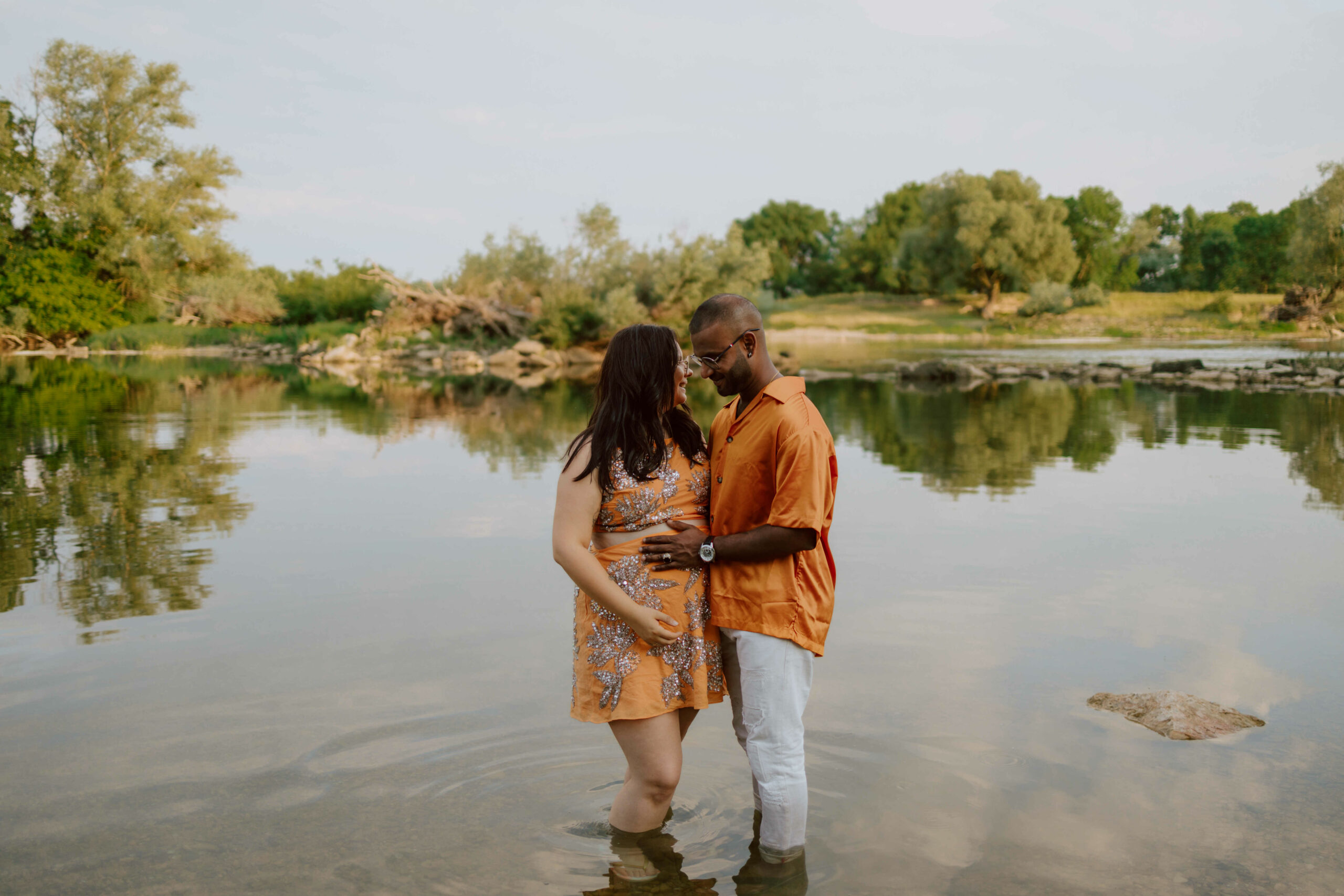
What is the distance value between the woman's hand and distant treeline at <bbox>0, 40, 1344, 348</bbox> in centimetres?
3814

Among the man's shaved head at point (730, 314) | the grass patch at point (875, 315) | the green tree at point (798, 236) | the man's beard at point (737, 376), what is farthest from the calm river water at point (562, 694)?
the green tree at point (798, 236)

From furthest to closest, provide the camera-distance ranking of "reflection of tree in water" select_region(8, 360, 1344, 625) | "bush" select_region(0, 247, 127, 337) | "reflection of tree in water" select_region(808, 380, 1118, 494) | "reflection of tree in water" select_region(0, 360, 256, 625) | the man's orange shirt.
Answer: "bush" select_region(0, 247, 127, 337) < "reflection of tree in water" select_region(808, 380, 1118, 494) < "reflection of tree in water" select_region(8, 360, 1344, 625) < "reflection of tree in water" select_region(0, 360, 256, 625) < the man's orange shirt

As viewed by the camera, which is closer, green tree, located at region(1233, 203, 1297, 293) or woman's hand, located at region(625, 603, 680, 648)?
woman's hand, located at region(625, 603, 680, 648)

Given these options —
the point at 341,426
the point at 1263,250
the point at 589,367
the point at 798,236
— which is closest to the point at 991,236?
the point at 1263,250

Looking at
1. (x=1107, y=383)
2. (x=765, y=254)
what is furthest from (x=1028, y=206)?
(x=1107, y=383)

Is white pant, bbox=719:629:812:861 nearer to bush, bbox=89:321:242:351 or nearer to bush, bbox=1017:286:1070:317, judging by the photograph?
bush, bbox=89:321:242:351

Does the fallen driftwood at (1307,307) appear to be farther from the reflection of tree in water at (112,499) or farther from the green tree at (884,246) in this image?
the reflection of tree in water at (112,499)

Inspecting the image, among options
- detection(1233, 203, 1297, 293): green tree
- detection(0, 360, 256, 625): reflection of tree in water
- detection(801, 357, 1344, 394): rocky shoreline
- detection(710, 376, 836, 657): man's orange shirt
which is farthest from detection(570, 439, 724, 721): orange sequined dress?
detection(1233, 203, 1297, 293): green tree

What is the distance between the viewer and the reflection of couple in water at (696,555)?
328 centimetres

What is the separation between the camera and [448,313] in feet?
155

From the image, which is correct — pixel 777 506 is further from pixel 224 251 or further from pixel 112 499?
pixel 224 251

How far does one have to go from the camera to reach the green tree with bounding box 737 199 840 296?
333 feet

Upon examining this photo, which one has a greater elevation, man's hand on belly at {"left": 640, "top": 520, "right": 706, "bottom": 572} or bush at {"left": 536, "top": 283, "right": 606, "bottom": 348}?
bush at {"left": 536, "top": 283, "right": 606, "bottom": 348}

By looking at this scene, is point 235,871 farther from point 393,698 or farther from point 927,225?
point 927,225
